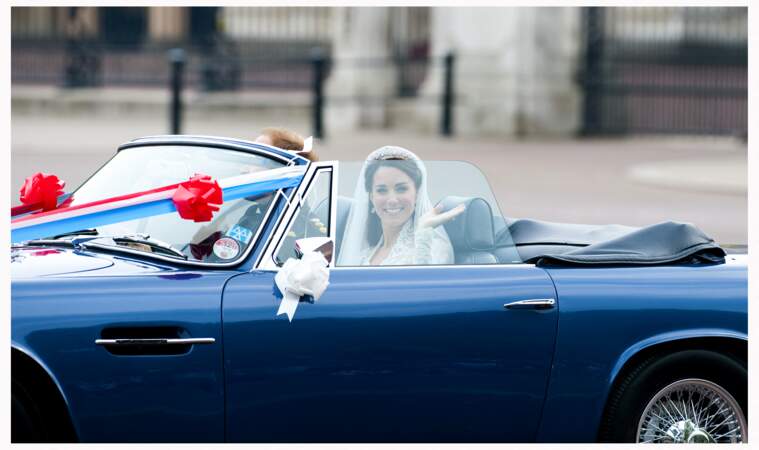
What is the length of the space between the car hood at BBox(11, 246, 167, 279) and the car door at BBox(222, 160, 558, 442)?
1.32 feet

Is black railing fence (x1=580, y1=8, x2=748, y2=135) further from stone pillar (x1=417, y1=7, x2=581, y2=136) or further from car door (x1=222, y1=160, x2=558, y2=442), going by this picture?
car door (x1=222, y1=160, x2=558, y2=442)

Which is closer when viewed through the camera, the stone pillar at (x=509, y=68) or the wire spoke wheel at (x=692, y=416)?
the wire spoke wheel at (x=692, y=416)

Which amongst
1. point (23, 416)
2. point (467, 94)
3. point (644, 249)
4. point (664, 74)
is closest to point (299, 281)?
point (23, 416)

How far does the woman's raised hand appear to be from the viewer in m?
5.00

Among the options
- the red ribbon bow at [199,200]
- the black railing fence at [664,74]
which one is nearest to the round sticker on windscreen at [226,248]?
the red ribbon bow at [199,200]

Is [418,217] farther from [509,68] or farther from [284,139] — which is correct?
[509,68]

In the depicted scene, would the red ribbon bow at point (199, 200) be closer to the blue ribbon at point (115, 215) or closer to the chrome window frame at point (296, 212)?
the blue ribbon at point (115, 215)

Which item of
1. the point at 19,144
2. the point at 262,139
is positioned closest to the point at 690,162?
the point at 19,144

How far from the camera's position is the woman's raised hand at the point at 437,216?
16.4ft

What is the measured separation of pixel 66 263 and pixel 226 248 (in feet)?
1.94

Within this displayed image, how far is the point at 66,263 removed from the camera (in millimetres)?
4594

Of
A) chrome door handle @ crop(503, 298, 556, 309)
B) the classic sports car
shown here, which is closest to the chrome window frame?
the classic sports car

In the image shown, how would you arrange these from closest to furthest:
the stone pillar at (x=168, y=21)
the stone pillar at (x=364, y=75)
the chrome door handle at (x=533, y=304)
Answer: the chrome door handle at (x=533, y=304) < the stone pillar at (x=364, y=75) < the stone pillar at (x=168, y=21)

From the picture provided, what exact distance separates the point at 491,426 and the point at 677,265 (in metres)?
0.97
